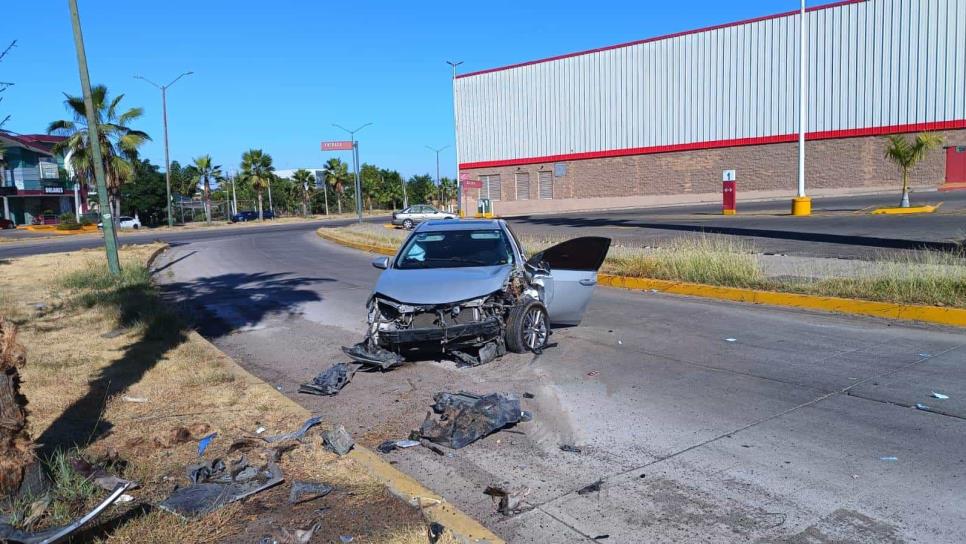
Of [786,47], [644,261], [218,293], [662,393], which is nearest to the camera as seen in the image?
[662,393]

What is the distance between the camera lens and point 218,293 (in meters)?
15.2

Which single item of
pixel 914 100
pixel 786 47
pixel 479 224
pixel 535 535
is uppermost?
pixel 786 47

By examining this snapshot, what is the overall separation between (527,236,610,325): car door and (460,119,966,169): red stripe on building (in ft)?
120

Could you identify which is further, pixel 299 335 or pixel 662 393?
pixel 299 335

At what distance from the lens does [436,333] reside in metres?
→ 7.24

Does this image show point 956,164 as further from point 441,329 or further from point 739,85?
point 441,329

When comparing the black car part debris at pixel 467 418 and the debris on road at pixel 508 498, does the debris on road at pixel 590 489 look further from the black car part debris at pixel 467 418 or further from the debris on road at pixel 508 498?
the black car part debris at pixel 467 418

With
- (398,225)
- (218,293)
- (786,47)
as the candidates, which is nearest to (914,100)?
(786,47)

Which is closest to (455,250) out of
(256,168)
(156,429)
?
(156,429)

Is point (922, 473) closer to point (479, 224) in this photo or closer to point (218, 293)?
point (479, 224)

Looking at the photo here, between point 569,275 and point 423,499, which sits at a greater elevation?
point 569,275

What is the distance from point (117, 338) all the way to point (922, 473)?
8757 millimetres

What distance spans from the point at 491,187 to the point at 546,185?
18.7ft

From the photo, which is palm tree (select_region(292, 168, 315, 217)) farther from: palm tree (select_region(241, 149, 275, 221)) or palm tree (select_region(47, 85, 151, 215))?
palm tree (select_region(47, 85, 151, 215))
